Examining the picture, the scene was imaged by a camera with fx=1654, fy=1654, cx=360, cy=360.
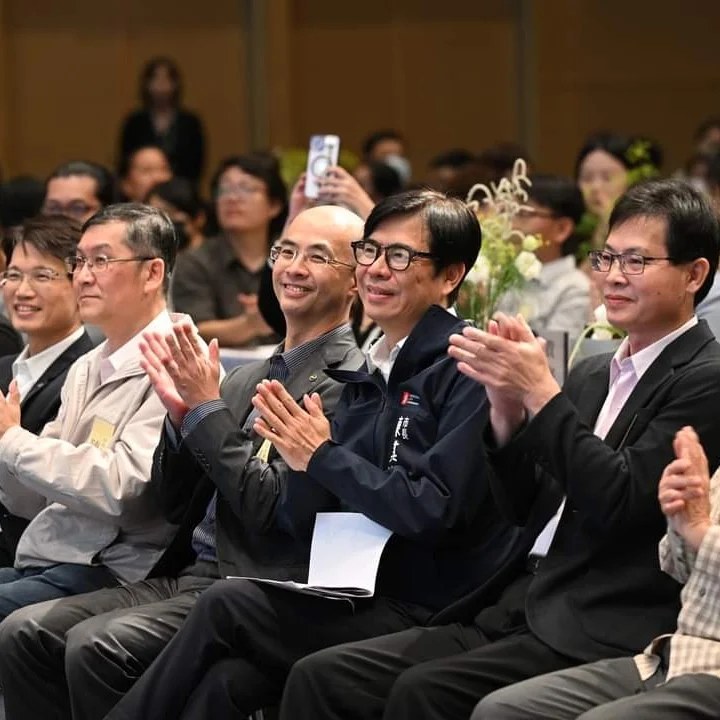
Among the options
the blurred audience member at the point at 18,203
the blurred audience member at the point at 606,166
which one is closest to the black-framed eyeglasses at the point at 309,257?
the blurred audience member at the point at 18,203

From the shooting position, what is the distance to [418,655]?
305 centimetres

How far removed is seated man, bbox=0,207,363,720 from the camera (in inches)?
132

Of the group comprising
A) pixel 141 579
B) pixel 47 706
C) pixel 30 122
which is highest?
pixel 30 122

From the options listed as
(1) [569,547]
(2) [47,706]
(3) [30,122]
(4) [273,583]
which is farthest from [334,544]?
(3) [30,122]

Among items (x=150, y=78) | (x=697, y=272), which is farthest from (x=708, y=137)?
(x=697, y=272)

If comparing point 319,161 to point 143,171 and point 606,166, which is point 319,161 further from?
point 143,171

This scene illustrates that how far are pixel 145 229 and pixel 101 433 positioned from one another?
1.69ft

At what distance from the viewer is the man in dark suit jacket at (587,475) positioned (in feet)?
9.27

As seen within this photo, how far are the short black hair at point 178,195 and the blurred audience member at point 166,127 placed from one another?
1.70 meters

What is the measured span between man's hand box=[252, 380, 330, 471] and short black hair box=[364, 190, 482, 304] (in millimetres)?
388

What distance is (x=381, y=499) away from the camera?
10.0ft

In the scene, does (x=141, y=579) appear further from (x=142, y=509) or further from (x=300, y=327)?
(x=300, y=327)

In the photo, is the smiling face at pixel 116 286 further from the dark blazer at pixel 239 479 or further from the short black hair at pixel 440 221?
the short black hair at pixel 440 221

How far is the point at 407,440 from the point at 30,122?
A: 23.8 ft
